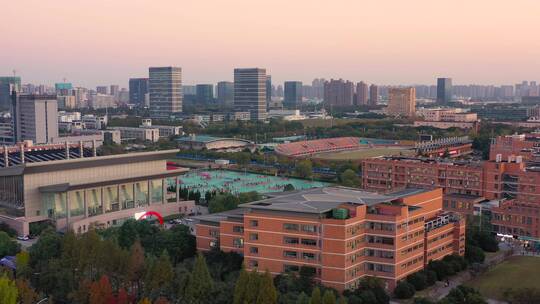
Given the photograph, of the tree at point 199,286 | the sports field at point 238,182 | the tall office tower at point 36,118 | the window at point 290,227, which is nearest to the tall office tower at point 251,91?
the tall office tower at point 36,118

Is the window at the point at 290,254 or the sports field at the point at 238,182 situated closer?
the window at the point at 290,254

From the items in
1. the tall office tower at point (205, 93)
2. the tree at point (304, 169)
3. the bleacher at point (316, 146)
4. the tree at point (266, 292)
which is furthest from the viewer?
the tall office tower at point (205, 93)

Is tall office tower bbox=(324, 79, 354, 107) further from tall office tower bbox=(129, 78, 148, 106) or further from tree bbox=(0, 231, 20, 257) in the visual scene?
tree bbox=(0, 231, 20, 257)

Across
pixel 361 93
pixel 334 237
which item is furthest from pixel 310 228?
pixel 361 93

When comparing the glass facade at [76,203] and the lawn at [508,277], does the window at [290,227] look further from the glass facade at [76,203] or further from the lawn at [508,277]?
the glass facade at [76,203]

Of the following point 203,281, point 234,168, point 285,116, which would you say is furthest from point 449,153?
point 285,116

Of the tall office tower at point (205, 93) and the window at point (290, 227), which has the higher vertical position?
the tall office tower at point (205, 93)
